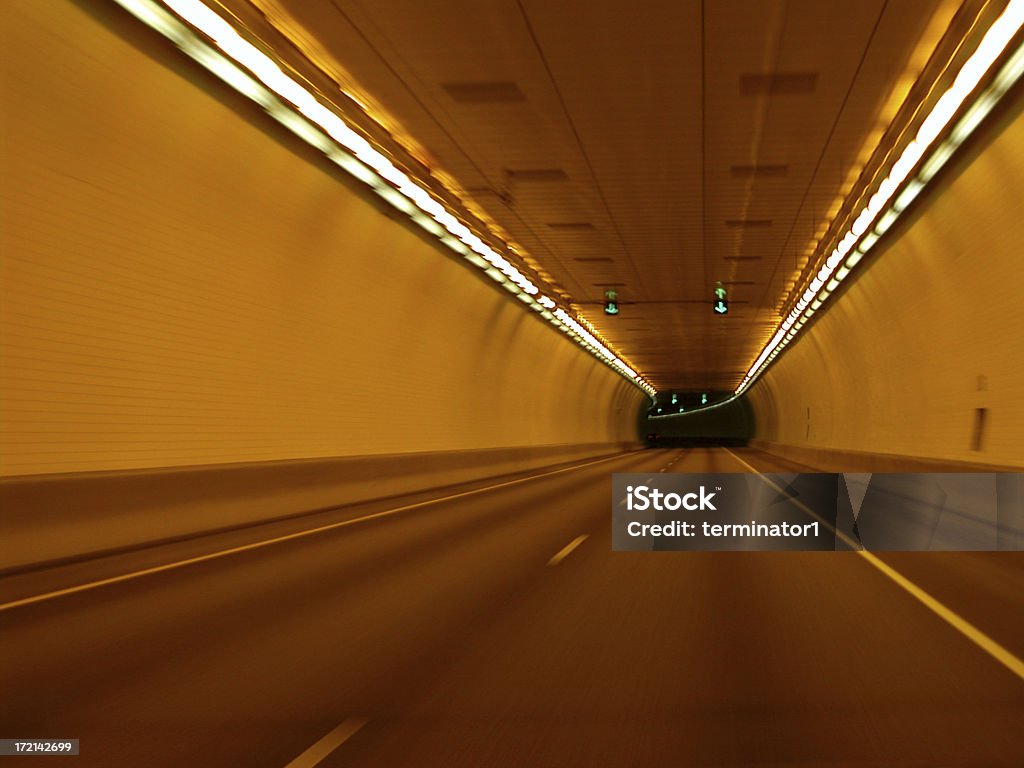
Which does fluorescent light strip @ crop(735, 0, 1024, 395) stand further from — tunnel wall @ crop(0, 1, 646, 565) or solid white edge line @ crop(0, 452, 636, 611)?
solid white edge line @ crop(0, 452, 636, 611)

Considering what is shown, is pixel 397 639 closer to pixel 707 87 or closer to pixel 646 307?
pixel 707 87

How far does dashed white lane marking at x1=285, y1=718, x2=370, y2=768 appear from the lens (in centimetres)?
461

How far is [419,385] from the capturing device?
84.6 ft

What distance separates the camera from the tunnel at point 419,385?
5738 millimetres

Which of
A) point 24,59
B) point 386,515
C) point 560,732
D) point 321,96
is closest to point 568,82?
point 321,96

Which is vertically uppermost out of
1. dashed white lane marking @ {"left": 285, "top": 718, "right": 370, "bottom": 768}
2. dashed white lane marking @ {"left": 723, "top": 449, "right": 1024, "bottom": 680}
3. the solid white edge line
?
dashed white lane marking @ {"left": 723, "top": 449, "right": 1024, "bottom": 680}

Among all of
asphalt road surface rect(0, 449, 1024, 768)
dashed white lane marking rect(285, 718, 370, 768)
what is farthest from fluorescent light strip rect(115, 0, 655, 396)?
dashed white lane marking rect(285, 718, 370, 768)

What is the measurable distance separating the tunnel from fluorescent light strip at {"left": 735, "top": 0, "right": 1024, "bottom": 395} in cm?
8

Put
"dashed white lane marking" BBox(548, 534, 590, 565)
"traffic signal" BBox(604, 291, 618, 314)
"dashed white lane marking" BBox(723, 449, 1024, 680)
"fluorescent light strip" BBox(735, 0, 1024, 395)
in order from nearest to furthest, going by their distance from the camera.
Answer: "dashed white lane marking" BBox(723, 449, 1024, 680) → "fluorescent light strip" BBox(735, 0, 1024, 395) → "dashed white lane marking" BBox(548, 534, 590, 565) → "traffic signal" BBox(604, 291, 618, 314)

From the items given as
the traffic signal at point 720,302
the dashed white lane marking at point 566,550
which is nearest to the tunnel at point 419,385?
the dashed white lane marking at point 566,550

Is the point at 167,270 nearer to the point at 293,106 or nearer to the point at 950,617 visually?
the point at 293,106

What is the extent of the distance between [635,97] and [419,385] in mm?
13003

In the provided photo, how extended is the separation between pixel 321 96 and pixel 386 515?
7.69 meters

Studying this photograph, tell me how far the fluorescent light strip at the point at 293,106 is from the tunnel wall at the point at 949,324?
359 inches
